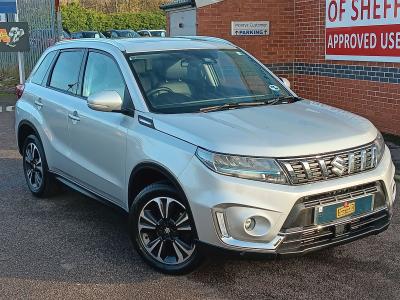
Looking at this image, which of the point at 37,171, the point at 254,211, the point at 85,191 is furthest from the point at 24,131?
the point at 254,211

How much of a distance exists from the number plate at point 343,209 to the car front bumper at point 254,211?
4cm

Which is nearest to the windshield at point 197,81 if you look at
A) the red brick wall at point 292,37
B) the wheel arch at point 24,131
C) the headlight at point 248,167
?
the headlight at point 248,167

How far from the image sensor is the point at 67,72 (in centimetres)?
557

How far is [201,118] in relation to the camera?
161 inches

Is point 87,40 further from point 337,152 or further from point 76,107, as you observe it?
point 337,152

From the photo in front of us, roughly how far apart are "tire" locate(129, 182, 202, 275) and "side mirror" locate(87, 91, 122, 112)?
2.38ft

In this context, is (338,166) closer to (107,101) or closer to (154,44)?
(107,101)

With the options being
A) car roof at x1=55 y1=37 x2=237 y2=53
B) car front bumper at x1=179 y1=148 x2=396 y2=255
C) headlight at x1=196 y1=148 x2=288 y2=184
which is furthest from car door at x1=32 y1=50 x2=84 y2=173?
headlight at x1=196 y1=148 x2=288 y2=184

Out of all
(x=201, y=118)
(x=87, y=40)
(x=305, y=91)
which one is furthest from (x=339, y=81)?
(x=201, y=118)

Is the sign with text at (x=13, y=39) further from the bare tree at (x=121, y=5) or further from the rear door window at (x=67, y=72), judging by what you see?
the bare tree at (x=121, y=5)

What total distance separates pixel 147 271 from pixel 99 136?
1.21 m

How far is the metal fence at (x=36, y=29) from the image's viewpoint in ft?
58.3

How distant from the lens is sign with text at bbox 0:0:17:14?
1692cm

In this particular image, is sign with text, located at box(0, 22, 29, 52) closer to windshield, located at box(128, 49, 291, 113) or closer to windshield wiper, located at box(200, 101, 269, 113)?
windshield, located at box(128, 49, 291, 113)
